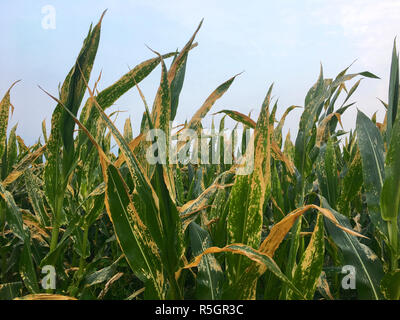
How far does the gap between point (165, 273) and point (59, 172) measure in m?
0.37

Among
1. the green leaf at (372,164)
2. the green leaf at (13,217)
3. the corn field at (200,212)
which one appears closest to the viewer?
the corn field at (200,212)

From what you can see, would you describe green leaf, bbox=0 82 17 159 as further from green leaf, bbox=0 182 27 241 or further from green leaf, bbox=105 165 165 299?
green leaf, bbox=105 165 165 299

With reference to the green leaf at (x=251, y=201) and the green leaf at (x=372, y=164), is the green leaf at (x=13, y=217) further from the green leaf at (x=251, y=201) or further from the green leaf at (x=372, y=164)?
the green leaf at (x=372, y=164)

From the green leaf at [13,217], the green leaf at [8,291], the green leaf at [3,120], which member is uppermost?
the green leaf at [3,120]

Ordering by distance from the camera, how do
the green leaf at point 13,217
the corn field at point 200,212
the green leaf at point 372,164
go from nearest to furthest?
the corn field at point 200,212, the green leaf at point 372,164, the green leaf at point 13,217

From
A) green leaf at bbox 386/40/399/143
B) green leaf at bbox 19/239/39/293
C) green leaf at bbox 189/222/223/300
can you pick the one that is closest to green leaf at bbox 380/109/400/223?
green leaf at bbox 386/40/399/143

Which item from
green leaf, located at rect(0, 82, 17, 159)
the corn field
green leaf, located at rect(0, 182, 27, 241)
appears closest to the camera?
the corn field

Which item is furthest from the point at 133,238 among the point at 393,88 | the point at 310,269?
the point at 393,88

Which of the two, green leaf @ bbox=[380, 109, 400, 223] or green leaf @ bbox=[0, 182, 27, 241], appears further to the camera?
green leaf @ bbox=[0, 182, 27, 241]

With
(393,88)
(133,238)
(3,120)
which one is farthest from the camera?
(3,120)

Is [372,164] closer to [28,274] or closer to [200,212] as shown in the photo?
[200,212]

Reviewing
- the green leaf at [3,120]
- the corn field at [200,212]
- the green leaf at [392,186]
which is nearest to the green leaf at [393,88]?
the corn field at [200,212]

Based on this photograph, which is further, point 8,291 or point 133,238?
point 8,291
